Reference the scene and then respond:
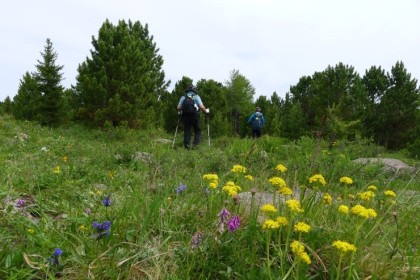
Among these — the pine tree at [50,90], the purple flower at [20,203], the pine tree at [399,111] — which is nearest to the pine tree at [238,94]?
the pine tree at [399,111]

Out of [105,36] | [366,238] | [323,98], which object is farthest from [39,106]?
[366,238]

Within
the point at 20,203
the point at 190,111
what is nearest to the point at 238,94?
the point at 190,111

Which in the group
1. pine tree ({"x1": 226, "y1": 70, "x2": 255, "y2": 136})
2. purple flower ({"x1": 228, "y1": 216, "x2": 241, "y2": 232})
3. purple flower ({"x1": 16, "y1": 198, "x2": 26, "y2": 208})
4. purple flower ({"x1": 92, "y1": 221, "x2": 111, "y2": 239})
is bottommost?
purple flower ({"x1": 16, "y1": 198, "x2": 26, "y2": 208})

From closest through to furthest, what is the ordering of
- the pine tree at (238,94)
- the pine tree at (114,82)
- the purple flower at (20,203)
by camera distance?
1. the purple flower at (20,203)
2. the pine tree at (114,82)
3. the pine tree at (238,94)

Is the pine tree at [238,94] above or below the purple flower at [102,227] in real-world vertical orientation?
above

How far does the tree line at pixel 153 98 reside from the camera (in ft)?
61.9

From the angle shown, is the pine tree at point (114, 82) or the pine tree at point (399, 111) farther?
the pine tree at point (399, 111)

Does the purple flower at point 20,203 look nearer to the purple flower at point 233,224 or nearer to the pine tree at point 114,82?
the purple flower at point 233,224

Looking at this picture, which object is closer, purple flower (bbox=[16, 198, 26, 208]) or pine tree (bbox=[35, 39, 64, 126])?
purple flower (bbox=[16, 198, 26, 208])

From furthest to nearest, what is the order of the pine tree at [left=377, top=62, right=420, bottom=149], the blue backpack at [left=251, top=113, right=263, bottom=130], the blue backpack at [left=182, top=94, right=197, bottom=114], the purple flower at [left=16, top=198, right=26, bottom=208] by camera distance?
1. the pine tree at [left=377, top=62, right=420, bottom=149]
2. the blue backpack at [left=251, top=113, right=263, bottom=130]
3. the blue backpack at [left=182, top=94, right=197, bottom=114]
4. the purple flower at [left=16, top=198, right=26, bottom=208]

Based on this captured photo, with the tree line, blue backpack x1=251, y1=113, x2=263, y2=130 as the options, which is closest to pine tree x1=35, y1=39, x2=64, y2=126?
the tree line

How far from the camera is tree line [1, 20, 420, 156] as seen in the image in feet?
61.9

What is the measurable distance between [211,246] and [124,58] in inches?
711

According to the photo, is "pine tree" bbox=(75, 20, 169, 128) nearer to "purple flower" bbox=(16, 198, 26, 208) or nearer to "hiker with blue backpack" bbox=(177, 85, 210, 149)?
"hiker with blue backpack" bbox=(177, 85, 210, 149)
